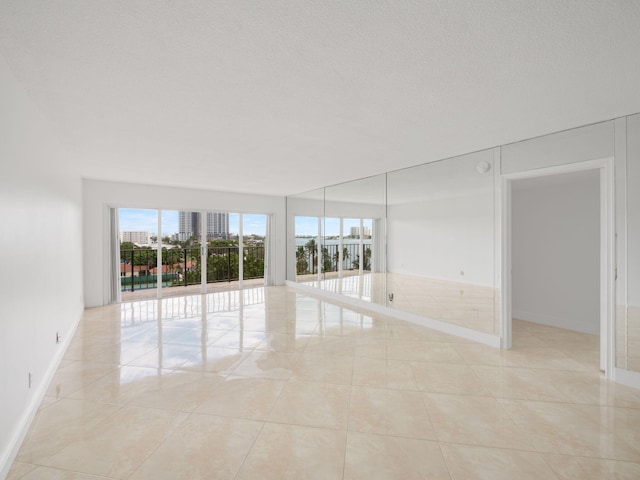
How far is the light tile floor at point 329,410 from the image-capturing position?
1748mm

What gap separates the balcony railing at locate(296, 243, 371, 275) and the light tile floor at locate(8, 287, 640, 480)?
235 cm

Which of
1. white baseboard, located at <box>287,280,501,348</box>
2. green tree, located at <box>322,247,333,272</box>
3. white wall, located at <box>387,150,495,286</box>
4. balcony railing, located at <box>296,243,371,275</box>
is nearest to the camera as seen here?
white baseboard, located at <box>287,280,501,348</box>

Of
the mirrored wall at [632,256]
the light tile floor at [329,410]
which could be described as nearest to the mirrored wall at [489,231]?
the mirrored wall at [632,256]

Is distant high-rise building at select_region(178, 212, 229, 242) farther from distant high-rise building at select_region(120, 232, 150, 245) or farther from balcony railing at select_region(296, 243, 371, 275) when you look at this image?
balcony railing at select_region(296, 243, 371, 275)

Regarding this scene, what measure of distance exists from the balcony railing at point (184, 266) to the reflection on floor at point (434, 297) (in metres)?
2.82

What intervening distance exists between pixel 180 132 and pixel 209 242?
431cm

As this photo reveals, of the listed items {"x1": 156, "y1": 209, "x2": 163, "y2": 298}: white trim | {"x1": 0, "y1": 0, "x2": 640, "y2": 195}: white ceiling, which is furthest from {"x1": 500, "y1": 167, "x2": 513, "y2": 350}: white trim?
{"x1": 156, "y1": 209, "x2": 163, "y2": 298}: white trim

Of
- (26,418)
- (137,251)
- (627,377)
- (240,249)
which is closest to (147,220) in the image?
(137,251)

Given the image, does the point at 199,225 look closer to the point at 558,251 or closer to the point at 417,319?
the point at 417,319

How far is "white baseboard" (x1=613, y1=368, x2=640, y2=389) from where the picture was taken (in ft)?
8.73

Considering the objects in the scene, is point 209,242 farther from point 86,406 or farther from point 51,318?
point 86,406

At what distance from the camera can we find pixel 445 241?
463cm

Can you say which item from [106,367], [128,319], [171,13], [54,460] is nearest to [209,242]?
[128,319]

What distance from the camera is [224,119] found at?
2.72m
